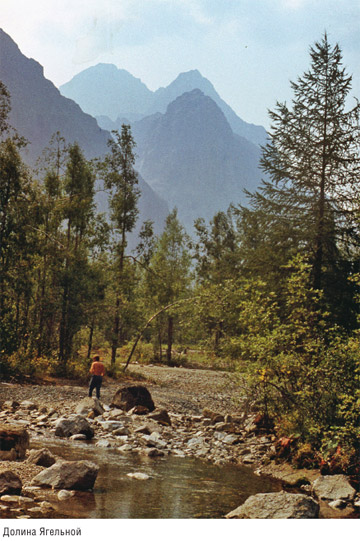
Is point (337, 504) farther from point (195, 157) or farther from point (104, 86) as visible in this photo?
point (195, 157)

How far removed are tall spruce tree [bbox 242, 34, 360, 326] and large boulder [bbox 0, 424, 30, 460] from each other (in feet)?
35.1

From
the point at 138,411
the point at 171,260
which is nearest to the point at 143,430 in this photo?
the point at 138,411

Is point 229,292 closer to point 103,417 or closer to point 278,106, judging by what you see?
point 103,417

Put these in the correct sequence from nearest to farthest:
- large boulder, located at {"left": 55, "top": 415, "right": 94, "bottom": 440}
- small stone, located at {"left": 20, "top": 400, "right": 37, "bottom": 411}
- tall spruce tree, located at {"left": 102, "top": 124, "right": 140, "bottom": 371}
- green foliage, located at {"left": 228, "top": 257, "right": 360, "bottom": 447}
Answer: green foliage, located at {"left": 228, "top": 257, "right": 360, "bottom": 447}
large boulder, located at {"left": 55, "top": 415, "right": 94, "bottom": 440}
small stone, located at {"left": 20, "top": 400, "right": 37, "bottom": 411}
tall spruce tree, located at {"left": 102, "top": 124, "right": 140, "bottom": 371}

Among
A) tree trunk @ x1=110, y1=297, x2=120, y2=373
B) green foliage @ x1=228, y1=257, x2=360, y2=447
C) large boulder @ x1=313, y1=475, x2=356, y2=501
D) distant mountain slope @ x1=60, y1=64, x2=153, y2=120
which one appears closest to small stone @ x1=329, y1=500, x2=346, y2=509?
large boulder @ x1=313, y1=475, x2=356, y2=501

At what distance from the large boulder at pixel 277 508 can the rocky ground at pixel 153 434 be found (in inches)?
36.7

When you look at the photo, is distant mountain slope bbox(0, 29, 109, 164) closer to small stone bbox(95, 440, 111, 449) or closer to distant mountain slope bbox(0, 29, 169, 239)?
distant mountain slope bbox(0, 29, 169, 239)

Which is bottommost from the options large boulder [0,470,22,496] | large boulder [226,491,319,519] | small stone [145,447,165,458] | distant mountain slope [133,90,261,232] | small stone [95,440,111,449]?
small stone [145,447,165,458]

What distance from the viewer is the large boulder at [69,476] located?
24.2ft

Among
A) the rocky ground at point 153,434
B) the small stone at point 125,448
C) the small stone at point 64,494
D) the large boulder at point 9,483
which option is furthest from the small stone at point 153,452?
the large boulder at point 9,483

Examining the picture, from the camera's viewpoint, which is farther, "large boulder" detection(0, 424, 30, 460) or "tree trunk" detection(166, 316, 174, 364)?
"tree trunk" detection(166, 316, 174, 364)

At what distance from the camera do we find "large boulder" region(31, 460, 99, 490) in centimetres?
739
